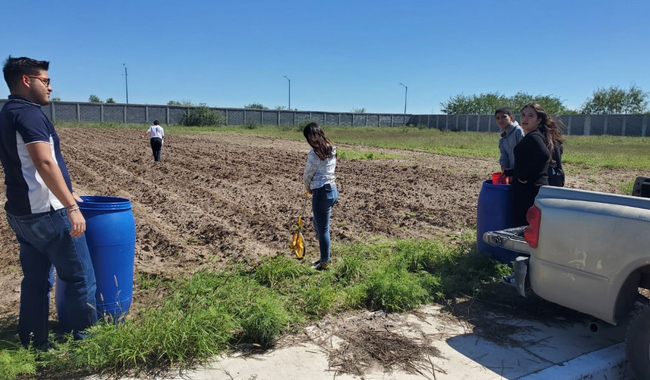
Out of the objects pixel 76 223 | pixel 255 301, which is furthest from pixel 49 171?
pixel 255 301

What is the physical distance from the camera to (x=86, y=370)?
3.28 m

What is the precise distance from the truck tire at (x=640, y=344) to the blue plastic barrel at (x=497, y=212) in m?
2.06

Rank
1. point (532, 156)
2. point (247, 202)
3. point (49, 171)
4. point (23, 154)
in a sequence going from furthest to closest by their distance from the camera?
1. point (247, 202)
2. point (532, 156)
3. point (23, 154)
4. point (49, 171)

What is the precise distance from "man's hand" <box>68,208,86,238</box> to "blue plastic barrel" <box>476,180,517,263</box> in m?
4.12

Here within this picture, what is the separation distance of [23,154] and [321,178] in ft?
9.78

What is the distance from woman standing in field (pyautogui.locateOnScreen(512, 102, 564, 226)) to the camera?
5031 mm

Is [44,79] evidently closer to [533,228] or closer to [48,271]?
[48,271]

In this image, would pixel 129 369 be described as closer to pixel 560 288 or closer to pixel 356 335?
pixel 356 335

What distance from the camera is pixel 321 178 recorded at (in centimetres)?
550

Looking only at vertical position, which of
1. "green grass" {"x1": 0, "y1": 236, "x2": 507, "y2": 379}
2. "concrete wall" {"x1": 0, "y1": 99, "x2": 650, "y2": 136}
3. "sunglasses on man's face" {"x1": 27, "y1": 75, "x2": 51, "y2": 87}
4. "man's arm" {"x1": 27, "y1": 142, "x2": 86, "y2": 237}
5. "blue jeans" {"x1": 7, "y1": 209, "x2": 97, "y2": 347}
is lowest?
"green grass" {"x1": 0, "y1": 236, "x2": 507, "y2": 379}

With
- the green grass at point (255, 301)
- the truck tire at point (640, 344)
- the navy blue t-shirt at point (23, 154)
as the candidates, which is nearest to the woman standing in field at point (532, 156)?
the green grass at point (255, 301)

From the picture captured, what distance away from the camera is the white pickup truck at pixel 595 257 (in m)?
3.35

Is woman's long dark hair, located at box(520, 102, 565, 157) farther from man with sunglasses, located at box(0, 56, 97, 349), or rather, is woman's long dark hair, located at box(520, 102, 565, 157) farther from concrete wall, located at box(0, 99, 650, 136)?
concrete wall, located at box(0, 99, 650, 136)

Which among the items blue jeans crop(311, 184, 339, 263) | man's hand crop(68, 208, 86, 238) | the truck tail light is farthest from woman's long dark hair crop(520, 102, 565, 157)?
man's hand crop(68, 208, 86, 238)
